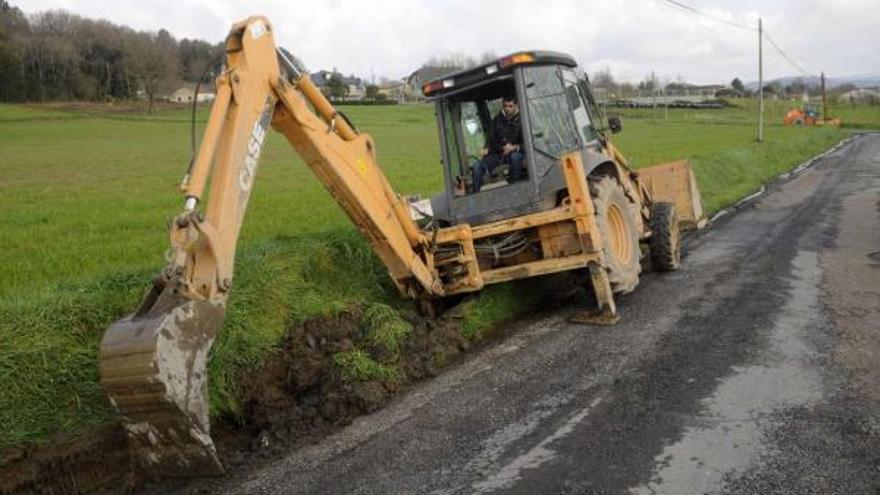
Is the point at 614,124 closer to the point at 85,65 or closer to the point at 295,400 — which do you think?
the point at 295,400

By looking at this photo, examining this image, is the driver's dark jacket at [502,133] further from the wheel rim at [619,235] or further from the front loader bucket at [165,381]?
the front loader bucket at [165,381]

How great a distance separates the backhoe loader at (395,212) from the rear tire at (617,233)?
0.02 metres

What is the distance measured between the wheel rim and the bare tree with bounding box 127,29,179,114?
266 ft

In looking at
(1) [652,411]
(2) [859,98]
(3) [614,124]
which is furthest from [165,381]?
(2) [859,98]

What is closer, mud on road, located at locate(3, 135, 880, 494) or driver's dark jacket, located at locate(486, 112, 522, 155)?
mud on road, located at locate(3, 135, 880, 494)

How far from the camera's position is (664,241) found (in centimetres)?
968

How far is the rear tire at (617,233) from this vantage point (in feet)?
24.7

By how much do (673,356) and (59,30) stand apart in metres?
114

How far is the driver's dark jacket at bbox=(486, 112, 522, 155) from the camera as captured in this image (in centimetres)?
804

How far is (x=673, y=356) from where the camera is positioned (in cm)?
624

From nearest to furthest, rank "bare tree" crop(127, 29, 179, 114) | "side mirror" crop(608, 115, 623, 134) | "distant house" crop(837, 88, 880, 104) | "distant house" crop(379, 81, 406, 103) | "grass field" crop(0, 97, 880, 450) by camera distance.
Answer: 1. "grass field" crop(0, 97, 880, 450)
2. "side mirror" crop(608, 115, 623, 134)
3. "bare tree" crop(127, 29, 179, 114)
4. "distant house" crop(837, 88, 880, 104)
5. "distant house" crop(379, 81, 406, 103)

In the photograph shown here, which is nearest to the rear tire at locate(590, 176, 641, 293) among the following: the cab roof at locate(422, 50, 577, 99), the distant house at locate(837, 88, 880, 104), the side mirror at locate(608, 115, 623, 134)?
the side mirror at locate(608, 115, 623, 134)

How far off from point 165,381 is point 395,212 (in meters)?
3.12

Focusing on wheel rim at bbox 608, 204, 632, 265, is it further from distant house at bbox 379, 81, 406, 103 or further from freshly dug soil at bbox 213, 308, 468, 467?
distant house at bbox 379, 81, 406, 103
